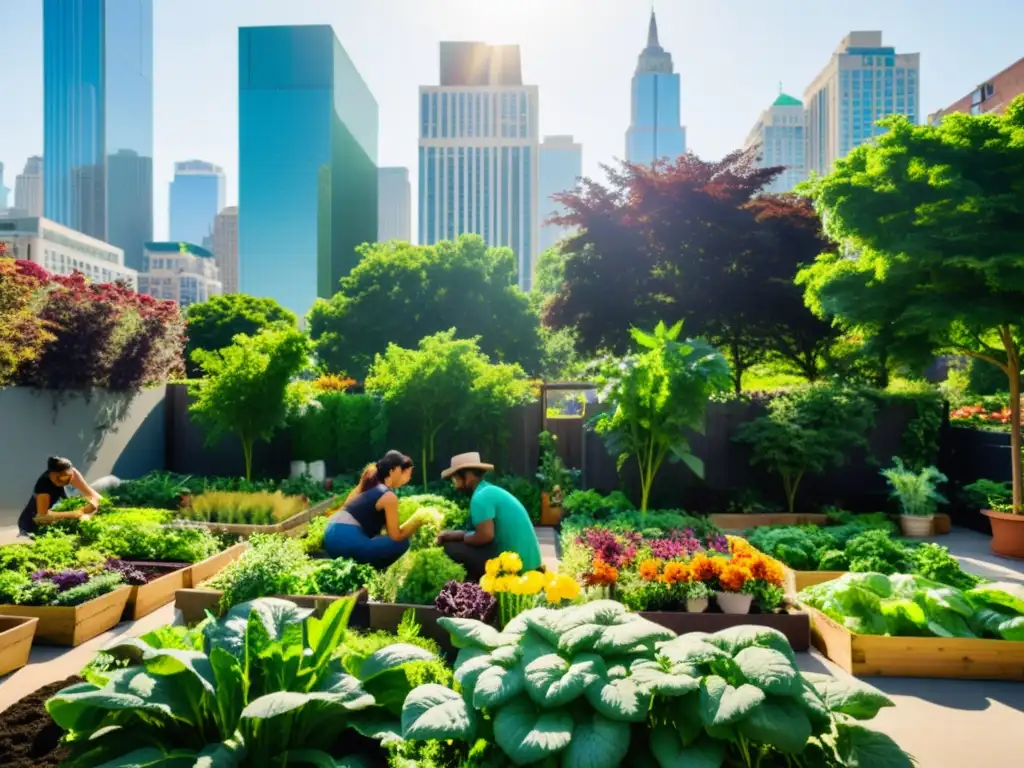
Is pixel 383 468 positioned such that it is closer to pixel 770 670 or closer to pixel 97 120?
pixel 770 670

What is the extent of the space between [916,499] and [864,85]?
140336 millimetres

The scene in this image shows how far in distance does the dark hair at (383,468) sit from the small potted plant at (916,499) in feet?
22.1

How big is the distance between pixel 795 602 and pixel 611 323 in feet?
34.0

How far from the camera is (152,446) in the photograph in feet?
41.9

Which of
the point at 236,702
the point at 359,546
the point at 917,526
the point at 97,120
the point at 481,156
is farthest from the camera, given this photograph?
the point at 97,120

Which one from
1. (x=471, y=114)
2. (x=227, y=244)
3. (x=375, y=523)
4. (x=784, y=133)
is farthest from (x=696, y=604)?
(x=227, y=244)

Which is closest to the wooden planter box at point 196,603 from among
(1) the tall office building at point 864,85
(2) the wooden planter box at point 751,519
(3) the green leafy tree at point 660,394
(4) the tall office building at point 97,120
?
(3) the green leafy tree at point 660,394

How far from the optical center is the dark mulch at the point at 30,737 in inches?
119

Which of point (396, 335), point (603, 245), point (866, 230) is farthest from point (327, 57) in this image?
point (866, 230)

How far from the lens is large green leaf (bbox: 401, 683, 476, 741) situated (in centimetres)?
255

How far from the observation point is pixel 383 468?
20.1ft

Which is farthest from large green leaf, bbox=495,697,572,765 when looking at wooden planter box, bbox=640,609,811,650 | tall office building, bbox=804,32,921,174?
tall office building, bbox=804,32,921,174

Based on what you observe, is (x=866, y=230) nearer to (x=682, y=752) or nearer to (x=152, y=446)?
(x=682, y=752)

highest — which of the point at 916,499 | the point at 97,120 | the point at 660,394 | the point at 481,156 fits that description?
the point at 97,120
